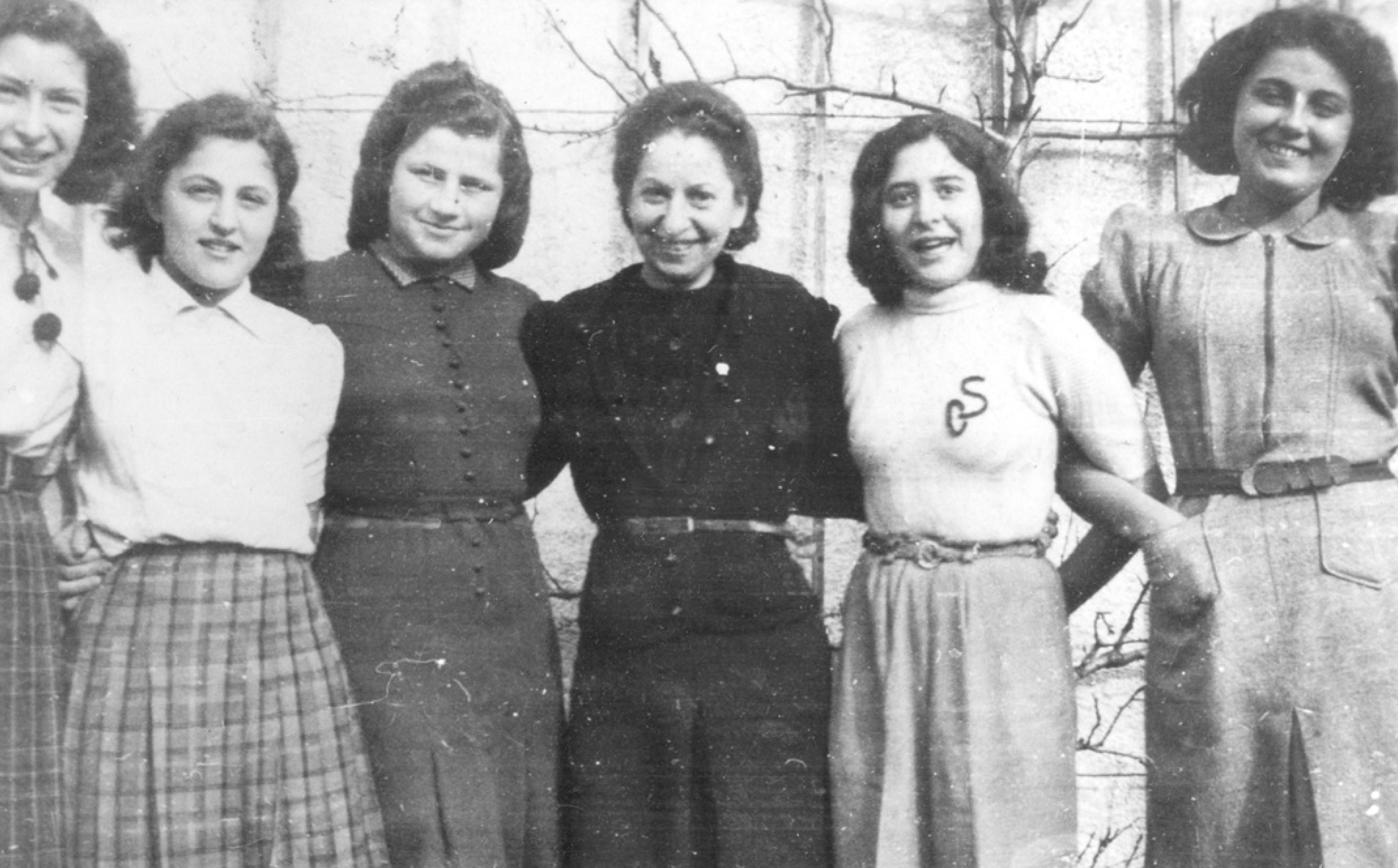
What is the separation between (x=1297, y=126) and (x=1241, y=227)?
0.20 meters

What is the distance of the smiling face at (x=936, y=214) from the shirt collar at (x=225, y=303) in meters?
1.22

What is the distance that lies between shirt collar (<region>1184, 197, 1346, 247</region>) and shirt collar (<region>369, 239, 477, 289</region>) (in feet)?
4.62

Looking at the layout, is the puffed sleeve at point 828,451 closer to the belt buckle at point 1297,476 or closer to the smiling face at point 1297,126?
the belt buckle at point 1297,476

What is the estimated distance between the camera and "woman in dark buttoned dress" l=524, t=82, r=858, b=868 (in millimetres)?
2486

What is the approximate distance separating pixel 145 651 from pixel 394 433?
0.58 m

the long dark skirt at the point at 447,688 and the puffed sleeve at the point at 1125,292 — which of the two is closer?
the long dark skirt at the point at 447,688

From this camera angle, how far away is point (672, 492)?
2.58 metres

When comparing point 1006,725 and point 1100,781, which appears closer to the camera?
point 1006,725

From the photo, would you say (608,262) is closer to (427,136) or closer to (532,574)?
(427,136)

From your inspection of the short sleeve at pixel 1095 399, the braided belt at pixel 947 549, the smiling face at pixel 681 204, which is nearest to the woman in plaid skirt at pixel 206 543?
the smiling face at pixel 681 204

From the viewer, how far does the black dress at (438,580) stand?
2510 millimetres

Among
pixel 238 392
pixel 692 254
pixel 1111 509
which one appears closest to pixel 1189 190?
pixel 1111 509

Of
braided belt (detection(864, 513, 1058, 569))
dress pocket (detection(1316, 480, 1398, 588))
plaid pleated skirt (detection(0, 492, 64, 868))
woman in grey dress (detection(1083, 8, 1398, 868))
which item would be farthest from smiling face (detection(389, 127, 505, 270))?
A: dress pocket (detection(1316, 480, 1398, 588))

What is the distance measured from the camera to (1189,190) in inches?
128
